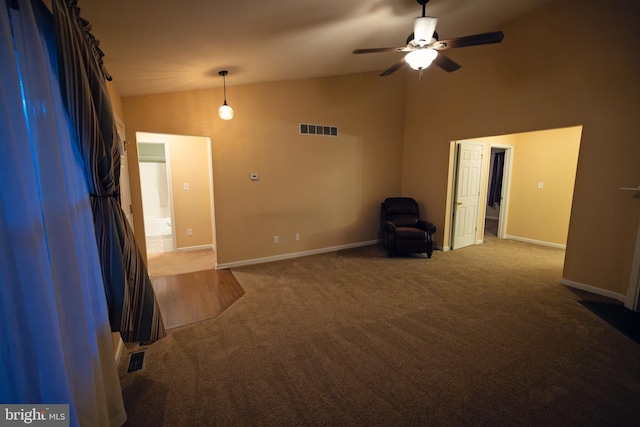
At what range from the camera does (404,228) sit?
4.74 meters

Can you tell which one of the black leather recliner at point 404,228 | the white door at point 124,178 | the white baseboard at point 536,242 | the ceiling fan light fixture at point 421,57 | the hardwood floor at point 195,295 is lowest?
the hardwood floor at point 195,295

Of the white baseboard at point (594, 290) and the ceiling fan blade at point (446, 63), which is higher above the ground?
the ceiling fan blade at point (446, 63)

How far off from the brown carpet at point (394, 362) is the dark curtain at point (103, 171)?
536 millimetres

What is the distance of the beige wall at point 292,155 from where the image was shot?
375 centimetres

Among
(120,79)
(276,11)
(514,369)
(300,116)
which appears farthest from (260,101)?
(514,369)

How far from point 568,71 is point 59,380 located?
5.14 m

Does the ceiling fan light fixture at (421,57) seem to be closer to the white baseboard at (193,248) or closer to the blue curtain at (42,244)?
the blue curtain at (42,244)

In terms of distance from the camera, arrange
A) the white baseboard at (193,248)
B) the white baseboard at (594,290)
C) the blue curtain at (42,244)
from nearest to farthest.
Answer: the blue curtain at (42,244)
the white baseboard at (594,290)
the white baseboard at (193,248)

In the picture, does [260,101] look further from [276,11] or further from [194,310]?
[194,310]

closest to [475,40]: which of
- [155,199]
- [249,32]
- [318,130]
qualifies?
[249,32]

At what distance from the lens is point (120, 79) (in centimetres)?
271

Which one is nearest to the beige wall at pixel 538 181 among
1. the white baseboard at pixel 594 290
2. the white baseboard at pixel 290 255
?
the white baseboard at pixel 290 255

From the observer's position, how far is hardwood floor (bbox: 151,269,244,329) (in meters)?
2.80

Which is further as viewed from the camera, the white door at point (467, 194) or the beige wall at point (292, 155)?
the white door at point (467, 194)
